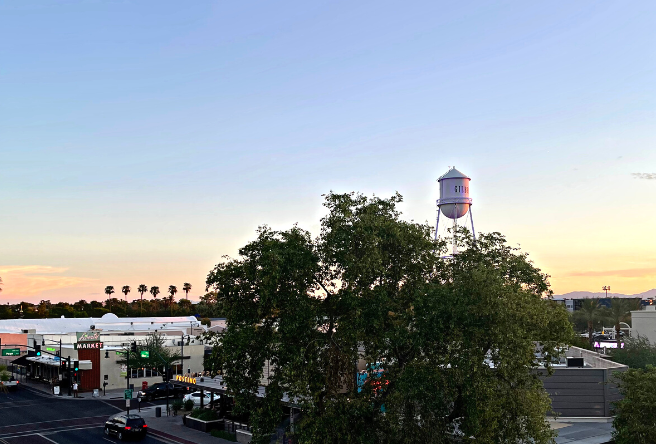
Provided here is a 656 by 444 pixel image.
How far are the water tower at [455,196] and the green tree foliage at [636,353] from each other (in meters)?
40.8

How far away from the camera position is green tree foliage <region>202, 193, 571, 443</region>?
75.1 feet

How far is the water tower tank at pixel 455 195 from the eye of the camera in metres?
99.8

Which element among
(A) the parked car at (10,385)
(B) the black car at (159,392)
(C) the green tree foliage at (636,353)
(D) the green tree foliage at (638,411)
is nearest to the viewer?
(D) the green tree foliage at (638,411)

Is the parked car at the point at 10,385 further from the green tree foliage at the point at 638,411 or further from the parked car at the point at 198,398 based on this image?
the green tree foliage at the point at 638,411

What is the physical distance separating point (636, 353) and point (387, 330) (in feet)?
149

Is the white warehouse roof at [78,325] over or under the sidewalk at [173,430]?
over

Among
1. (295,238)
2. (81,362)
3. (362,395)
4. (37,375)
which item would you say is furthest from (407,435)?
(37,375)

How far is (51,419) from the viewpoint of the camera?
4762 cm

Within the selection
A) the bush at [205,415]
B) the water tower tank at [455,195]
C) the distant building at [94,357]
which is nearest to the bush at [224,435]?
the bush at [205,415]

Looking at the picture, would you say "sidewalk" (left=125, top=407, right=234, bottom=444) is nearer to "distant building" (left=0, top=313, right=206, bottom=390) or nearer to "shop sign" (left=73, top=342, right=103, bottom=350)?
"distant building" (left=0, top=313, right=206, bottom=390)

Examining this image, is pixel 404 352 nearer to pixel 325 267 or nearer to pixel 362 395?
pixel 362 395

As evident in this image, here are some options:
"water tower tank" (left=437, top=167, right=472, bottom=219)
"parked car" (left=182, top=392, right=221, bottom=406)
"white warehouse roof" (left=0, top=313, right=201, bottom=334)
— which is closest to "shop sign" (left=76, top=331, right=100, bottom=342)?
"parked car" (left=182, top=392, right=221, bottom=406)

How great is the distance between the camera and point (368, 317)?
24766 mm

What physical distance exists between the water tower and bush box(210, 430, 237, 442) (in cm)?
6671
